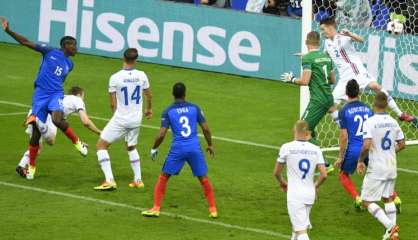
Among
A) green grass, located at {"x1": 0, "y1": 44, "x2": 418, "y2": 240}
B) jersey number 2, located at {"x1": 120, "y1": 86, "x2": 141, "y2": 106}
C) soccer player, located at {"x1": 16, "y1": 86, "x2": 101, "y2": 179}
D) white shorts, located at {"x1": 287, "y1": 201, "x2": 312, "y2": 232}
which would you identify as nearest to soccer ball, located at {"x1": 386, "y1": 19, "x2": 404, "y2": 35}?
green grass, located at {"x1": 0, "y1": 44, "x2": 418, "y2": 240}

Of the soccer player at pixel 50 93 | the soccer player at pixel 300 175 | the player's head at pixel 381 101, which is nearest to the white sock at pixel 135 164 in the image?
the soccer player at pixel 50 93

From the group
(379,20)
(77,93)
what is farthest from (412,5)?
(77,93)

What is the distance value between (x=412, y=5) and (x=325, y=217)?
9.71 metres

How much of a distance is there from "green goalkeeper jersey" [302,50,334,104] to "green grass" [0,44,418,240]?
4.69 ft

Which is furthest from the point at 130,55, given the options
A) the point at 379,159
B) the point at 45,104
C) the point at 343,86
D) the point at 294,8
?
the point at 294,8

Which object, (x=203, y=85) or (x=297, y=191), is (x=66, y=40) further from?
(x=203, y=85)

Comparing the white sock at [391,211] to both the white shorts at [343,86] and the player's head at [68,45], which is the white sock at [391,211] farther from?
the player's head at [68,45]

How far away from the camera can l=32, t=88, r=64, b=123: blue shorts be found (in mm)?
19359

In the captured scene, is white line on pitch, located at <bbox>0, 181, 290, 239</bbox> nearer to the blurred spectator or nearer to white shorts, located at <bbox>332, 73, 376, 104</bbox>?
white shorts, located at <bbox>332, 73, 376, 104</bbox>

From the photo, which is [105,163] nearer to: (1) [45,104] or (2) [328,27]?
(1) [45,104]

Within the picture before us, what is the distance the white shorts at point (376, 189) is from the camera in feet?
52.2

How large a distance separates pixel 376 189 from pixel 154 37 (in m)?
14.2

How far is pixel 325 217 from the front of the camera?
680 inches

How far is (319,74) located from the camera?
19297mm
